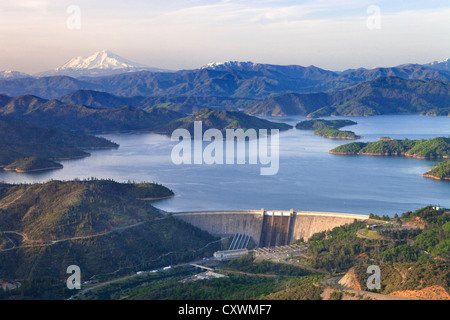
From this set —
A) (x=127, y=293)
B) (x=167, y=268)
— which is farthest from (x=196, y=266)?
(x=127, y=293)

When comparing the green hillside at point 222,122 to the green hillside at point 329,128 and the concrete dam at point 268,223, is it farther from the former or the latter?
the concrete dam at point 268,223

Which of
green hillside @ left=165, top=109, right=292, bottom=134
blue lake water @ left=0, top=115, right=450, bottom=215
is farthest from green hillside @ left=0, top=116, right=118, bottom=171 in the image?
green hillside @ left=165, top=109, right=292, bottom=134

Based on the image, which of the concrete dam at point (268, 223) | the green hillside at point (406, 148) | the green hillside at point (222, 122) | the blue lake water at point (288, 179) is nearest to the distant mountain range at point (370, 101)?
the green hillside at point (222, 122)

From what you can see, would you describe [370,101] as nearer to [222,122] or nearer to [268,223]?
[222,122]

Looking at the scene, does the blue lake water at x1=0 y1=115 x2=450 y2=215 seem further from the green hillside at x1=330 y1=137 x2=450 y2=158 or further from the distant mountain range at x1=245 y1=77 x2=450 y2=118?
the distant mountain range at x1=245 y1=77 x2=450 y2=118

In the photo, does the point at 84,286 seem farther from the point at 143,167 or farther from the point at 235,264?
the point at 143,167
